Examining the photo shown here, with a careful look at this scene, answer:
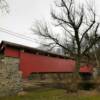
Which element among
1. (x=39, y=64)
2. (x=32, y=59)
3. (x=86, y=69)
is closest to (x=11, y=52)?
(x=32, y=59)

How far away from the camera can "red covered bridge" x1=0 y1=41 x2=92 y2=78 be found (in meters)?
19.0

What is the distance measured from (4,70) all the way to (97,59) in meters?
23.9


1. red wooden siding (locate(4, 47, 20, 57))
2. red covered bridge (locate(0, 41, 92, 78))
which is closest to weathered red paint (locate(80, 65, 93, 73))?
red covered bridge (locate(0, 41, 92, 78))

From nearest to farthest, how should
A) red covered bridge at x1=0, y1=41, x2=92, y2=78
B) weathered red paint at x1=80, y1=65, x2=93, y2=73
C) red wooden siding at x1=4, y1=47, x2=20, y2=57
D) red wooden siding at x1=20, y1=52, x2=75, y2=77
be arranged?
red wooden siding at x1=4, y1=47, x2=20, y2=57, red covered bridge at x1=0, y1=41, x2=92, y2=78, red wooden siding at x1=20, y1=52, x2=75, y2=77, weathered red paint at x1=80, y1=65, x2=93, y2=73

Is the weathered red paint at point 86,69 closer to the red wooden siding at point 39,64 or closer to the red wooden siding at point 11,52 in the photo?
the red wooden siding at point 39,64

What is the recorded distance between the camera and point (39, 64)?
21.5 meters

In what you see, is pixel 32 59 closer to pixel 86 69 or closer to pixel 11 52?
pixel 11 52

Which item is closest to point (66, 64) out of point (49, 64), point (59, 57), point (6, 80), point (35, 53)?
point (59, 57)

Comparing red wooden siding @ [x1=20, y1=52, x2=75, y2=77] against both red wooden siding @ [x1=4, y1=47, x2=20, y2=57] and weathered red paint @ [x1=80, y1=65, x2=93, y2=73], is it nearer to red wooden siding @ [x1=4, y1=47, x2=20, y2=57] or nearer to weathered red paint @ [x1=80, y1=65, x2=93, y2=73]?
red wooden siding @ [x1=4, y1=47, x2=20, y2=57]

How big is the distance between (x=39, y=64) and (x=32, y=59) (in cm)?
113

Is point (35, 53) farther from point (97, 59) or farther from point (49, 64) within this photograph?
point (97, 59)

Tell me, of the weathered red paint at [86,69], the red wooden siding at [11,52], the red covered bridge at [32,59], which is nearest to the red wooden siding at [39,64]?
the red covered bridge at [32,59]

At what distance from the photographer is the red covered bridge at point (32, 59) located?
19031mm

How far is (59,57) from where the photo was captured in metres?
27.0
